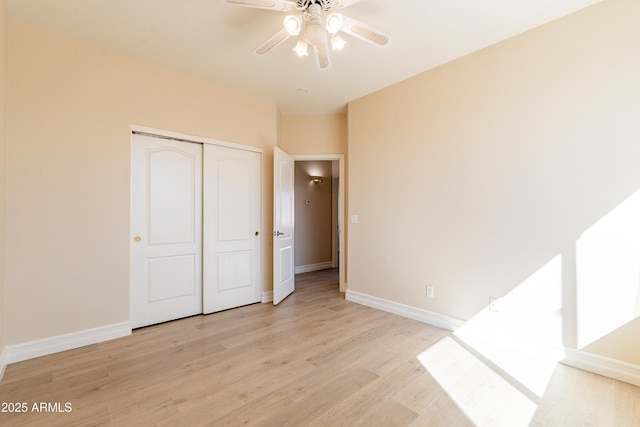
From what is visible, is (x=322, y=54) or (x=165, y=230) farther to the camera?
(x=165, y=230)

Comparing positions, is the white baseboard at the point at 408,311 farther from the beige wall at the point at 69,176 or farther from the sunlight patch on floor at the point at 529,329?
the beige wall at the point at 69,176

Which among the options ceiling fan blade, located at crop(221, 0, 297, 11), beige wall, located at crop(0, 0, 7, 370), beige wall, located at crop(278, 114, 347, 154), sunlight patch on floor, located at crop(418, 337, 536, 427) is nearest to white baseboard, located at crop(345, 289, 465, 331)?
sunlight patch on floor, located at crop(418, 337, 536, 427)

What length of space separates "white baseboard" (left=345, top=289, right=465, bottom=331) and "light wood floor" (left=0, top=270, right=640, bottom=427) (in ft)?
0.45

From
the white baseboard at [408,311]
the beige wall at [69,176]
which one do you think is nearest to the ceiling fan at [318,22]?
the beige wall at [69,176]

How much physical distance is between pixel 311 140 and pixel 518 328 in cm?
350

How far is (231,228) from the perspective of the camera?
371 centimetres

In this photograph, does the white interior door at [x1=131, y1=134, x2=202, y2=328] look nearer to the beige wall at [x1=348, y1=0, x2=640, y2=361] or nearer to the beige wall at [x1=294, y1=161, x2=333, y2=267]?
the beige wall at [x1=348, y1=0, x2=640, y2=361]

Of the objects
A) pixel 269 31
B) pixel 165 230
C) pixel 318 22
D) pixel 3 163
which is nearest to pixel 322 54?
pixel 318 22

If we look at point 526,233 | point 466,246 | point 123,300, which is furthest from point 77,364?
point 526,233

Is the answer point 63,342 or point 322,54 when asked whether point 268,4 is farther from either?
point 63,342

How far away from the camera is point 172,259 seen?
3256mm

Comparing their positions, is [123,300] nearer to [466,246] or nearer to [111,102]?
[111,102]

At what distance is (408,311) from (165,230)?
115 inches

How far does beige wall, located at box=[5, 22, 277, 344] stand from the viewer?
237 cm
